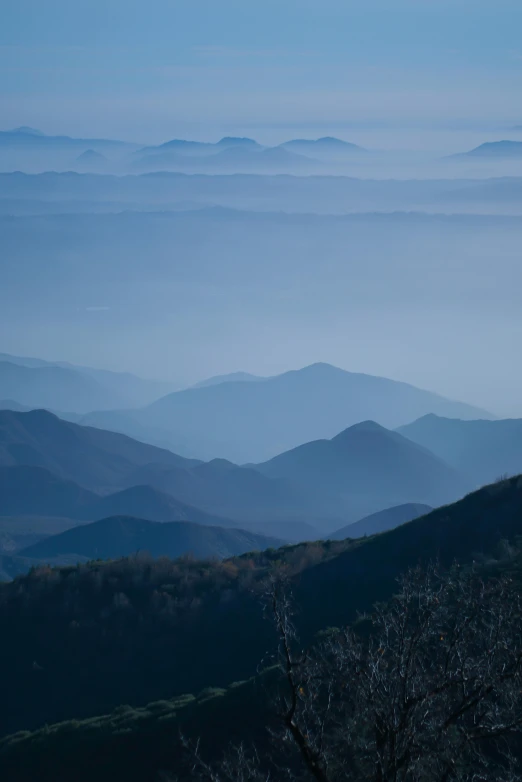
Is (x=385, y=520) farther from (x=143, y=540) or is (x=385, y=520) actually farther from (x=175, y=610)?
(x=175, y=610)

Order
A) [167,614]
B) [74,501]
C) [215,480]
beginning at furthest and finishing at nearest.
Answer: [215,480], [74,501], [167,614]

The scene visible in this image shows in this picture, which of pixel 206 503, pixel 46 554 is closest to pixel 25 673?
pixel 46 554

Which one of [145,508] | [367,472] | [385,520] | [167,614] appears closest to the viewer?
[167,614]

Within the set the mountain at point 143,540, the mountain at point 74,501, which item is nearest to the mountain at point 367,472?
the mountain at point 74,501

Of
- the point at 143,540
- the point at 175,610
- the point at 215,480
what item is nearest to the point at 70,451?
the point at 215,480

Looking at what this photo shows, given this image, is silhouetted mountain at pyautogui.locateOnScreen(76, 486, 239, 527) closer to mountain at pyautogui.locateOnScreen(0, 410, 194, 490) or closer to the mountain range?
the mountain range

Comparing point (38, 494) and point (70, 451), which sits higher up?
point (70, 451)
